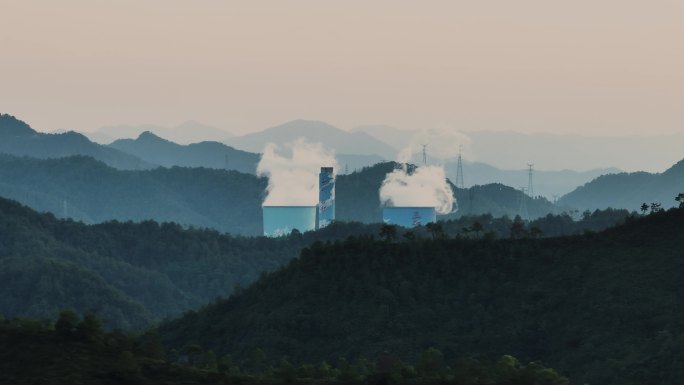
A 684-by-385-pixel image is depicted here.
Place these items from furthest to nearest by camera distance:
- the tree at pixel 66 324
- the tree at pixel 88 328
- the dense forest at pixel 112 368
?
the tree at pixel 88 328, the tree at pixel 66 324, the dense forest at pixel 112 368

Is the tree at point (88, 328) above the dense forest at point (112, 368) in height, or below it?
above

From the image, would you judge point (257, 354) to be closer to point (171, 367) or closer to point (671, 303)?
point (671, 303)

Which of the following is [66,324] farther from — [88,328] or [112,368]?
[112,368]

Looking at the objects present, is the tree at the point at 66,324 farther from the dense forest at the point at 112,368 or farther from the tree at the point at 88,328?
the tree at the point at 88,328

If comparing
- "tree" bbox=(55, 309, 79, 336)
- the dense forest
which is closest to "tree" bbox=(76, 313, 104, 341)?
the dense forest

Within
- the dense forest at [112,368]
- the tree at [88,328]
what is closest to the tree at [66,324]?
the dense forest at [112,368]

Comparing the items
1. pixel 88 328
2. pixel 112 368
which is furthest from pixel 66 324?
pixel 112 368

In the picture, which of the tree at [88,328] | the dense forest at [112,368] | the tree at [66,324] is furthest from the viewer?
the tree at [88,328]

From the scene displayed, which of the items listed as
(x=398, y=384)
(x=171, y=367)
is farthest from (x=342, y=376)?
(x=171, y=367)

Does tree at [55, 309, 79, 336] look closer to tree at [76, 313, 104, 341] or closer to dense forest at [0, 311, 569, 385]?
dense forest at [0, 311, 569, 385]

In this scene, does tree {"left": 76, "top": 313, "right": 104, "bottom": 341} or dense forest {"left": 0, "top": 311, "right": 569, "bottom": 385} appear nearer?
dense forest {"left": 0, "top": 311, "right": 569, "bottom": 385}

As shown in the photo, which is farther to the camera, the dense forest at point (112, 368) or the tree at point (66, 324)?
the tree at point (66, 324)
